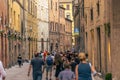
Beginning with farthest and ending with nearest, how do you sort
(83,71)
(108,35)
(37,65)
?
(108,35) < (37,65) < (83,71)

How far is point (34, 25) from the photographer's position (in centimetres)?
6706

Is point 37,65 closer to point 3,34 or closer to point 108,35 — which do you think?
point 108,35

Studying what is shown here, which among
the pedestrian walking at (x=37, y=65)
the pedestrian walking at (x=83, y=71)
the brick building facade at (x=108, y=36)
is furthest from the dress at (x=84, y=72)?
the brick building facade at (x=108, y=36)

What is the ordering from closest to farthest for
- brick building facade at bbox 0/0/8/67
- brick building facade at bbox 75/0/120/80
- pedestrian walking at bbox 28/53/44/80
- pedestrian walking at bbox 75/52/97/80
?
pedestrian walking at bbox 75/52/97/80 < pedestrian walking at bbox 28/53/44/80 < brick building facade at bbox 75/0/120/80 < brick building facade at bbox 0/0/8/67

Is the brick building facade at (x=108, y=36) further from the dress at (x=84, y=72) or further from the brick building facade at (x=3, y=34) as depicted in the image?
the brick building facade at (x=3, y=34)

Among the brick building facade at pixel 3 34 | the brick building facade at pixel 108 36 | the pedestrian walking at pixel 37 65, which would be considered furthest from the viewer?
the brick building facade at pixel 3 34

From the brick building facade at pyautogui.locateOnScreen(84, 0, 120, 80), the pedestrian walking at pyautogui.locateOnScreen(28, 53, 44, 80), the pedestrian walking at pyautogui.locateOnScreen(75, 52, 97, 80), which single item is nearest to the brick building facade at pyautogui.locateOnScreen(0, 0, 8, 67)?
the brick building facade at pyautogui.locateOnScreen(84, 0, 120, 80)

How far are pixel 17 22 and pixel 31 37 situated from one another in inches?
506

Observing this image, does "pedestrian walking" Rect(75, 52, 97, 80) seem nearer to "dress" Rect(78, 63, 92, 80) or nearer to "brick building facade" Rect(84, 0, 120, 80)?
"dress" Rect(78, 63, 92, 80)

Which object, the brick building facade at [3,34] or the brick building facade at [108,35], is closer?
the brick building facade at [108,35]

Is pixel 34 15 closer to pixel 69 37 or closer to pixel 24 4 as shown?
pixel 24 4

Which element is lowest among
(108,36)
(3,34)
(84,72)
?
(84,72)

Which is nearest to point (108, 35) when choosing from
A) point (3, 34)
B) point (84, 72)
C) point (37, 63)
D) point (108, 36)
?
point (108, 36)

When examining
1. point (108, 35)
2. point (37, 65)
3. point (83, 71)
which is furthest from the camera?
point (108, 35)
